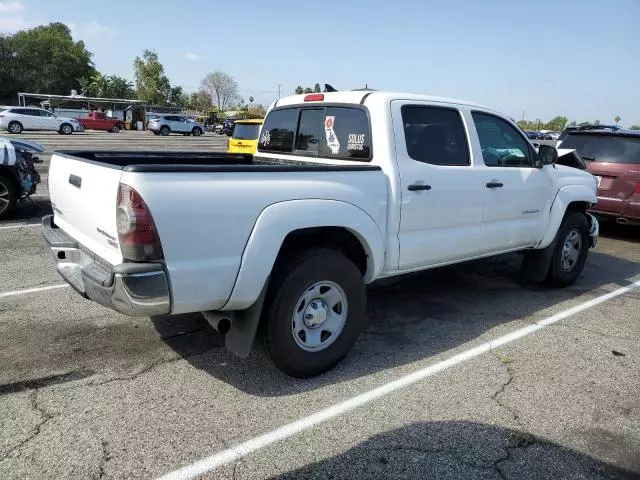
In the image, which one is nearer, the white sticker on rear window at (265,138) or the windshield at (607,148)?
the white sticker on rear window at (265,138)

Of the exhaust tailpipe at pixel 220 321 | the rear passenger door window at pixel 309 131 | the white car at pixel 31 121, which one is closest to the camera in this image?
the exhaust tailpipe at pixel 220 321

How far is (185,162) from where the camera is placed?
15.3 feet

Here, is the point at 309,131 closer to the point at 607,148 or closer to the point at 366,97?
the point at 366,97

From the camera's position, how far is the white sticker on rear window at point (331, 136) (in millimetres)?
4296

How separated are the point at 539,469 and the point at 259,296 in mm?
1807

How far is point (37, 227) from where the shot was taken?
25.2 ft

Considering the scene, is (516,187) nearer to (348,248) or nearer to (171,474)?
(348,248)

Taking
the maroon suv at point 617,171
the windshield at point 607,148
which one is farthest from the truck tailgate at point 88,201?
the windshield at point 607,148

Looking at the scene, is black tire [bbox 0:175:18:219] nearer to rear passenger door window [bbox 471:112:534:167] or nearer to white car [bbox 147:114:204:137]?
rear passenger door window [bbox 471:112:534:167]

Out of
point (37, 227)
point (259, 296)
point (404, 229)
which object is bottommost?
point (37, 227)

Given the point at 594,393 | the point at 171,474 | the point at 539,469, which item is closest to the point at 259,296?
the point at 171,474

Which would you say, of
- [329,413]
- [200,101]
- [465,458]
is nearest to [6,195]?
[329,413]

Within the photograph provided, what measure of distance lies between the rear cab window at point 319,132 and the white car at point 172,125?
130 feet

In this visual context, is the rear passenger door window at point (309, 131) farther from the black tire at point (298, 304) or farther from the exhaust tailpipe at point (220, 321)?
the exhaust tailpipe at point (220, 321)
